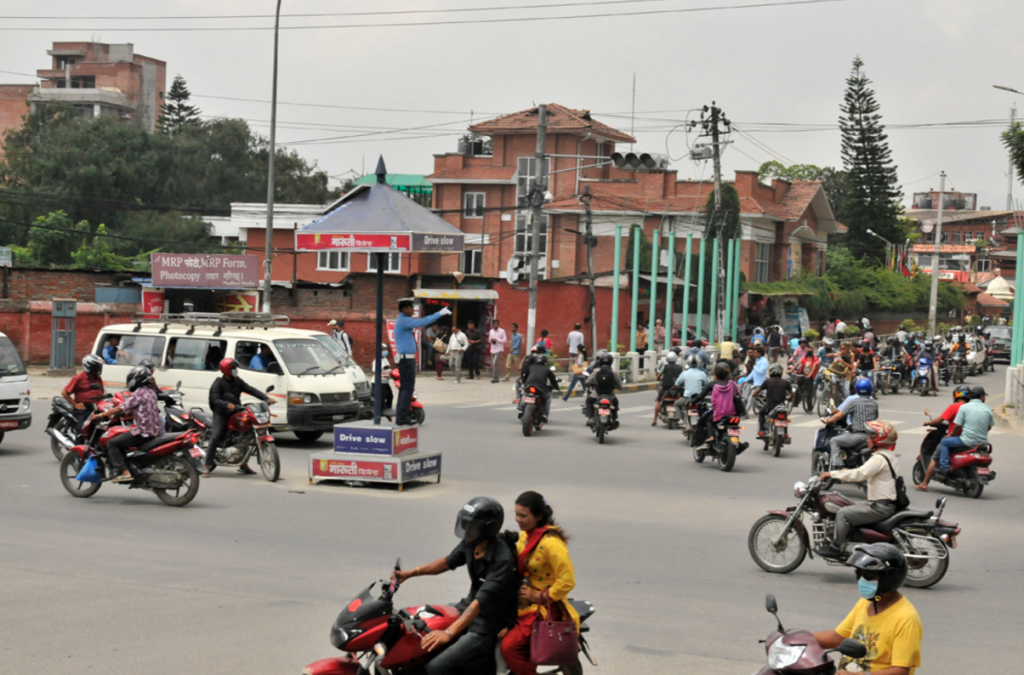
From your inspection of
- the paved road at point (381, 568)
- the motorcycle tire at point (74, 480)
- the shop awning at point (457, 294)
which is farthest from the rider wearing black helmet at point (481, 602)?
the shop awning at point (457, 294)

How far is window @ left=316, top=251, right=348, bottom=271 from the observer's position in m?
54.2

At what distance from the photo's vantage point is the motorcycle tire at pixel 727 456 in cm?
1566

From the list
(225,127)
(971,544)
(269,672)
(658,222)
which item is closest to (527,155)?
(658,222)

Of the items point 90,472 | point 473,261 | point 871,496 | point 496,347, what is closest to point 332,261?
point 473,261

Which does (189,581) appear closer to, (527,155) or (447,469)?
(447,469)

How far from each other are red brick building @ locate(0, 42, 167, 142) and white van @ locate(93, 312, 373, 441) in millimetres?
71808

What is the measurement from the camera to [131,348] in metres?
18.0

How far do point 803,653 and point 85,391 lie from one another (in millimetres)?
12146

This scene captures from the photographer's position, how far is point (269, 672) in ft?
20.6

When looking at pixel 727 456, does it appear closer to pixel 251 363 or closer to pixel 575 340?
pixel 251 363

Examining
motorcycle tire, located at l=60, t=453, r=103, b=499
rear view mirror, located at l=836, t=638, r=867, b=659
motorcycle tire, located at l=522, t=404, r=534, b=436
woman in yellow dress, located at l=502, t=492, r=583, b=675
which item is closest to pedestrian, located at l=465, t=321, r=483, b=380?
motorcycle tire, located at l=522, t=404, r=534, b=436

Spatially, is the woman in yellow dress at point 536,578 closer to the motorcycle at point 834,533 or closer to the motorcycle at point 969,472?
the motorcycle at point 834,533

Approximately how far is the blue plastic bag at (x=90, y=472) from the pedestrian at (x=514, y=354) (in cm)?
1991

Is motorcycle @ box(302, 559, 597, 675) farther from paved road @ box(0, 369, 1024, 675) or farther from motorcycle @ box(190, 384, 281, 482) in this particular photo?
motorcycle @ box(190, 384, 281, 482)
